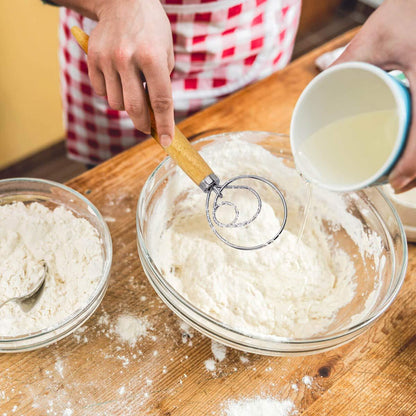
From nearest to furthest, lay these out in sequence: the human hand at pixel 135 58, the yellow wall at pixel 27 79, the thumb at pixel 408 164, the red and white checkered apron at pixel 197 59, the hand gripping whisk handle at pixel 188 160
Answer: the thumb at pixel 408 164, the human hand at pixel 135 58, the hand gripping whisk handle at pixel 188 160, the red and white checkered apron at pixel 197 59, the yellow wall at pixel 27 79

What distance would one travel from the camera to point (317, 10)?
278 cm

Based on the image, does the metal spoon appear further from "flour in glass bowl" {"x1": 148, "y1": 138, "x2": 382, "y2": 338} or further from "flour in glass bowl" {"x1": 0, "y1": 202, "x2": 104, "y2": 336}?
"flour in glass bowl" {"x1": 148, "y1": 138, "x2": 382, "y2": 338}

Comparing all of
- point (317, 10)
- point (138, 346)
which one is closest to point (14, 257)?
point (138, 346)

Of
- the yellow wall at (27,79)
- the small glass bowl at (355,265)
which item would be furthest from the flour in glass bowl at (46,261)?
the yellow wall at (27,79)

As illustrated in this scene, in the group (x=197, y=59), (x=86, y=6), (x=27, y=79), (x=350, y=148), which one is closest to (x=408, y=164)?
(x=350, y=148)

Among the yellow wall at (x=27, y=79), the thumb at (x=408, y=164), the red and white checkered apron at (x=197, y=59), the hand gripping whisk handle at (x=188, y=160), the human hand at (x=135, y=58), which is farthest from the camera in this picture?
the yellow wall at (x=27, y=79)

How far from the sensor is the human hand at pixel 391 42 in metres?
0.73

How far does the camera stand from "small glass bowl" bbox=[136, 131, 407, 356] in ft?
2.52

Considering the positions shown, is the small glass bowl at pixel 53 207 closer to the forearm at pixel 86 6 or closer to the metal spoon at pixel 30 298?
the metal spoon at pixel 30 298

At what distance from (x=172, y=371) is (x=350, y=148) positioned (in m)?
0.50

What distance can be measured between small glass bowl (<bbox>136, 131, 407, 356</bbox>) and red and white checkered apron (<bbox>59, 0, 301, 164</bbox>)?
1.00 feet

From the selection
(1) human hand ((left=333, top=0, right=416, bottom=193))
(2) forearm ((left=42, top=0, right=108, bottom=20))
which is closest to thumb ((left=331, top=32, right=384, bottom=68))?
(1) human hand ((left=333, top=0, right=416, bottom=193))

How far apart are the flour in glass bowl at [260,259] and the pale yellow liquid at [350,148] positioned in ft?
0.66

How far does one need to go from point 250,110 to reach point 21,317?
2.52ft
